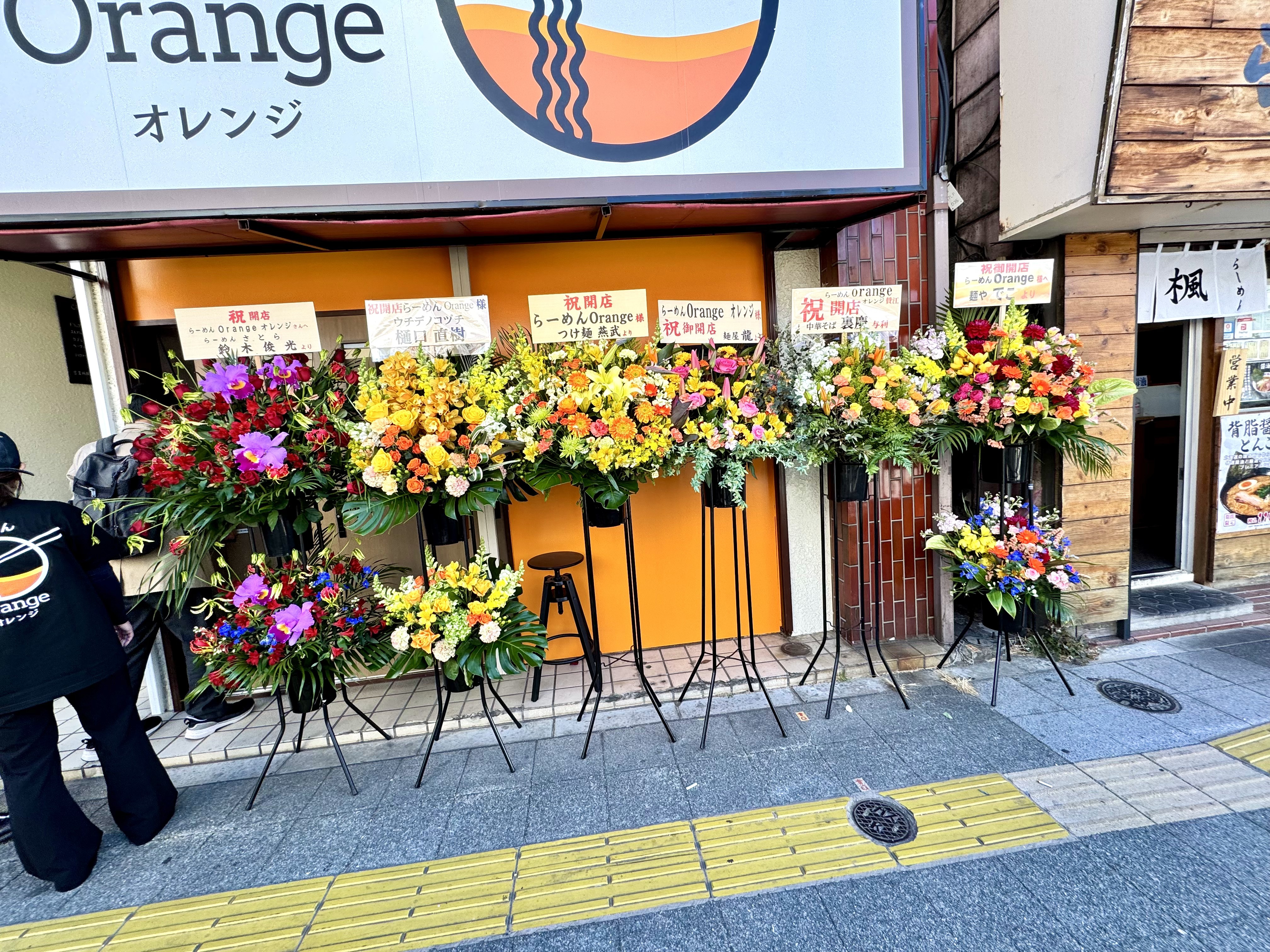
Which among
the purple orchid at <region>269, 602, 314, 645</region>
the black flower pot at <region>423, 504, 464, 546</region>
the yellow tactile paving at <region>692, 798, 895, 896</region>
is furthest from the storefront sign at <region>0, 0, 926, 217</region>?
the yellow tactile paving at <region>692, 798, 895, 896</region>

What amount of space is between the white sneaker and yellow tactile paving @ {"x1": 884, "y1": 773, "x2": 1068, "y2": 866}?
4049 mm

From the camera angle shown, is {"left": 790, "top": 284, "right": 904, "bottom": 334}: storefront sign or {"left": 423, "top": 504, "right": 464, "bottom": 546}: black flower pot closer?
{"left": 423, "top": 504, "right": 464, "bottom": 546}: black flower pot

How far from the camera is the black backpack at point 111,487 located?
2.94 meters

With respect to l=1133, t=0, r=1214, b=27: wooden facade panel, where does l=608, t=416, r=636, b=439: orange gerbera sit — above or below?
below

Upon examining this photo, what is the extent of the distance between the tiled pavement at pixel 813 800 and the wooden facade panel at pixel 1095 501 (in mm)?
1015

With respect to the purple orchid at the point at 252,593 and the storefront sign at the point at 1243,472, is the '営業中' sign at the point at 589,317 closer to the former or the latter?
the purple orchid at the point at 252,593

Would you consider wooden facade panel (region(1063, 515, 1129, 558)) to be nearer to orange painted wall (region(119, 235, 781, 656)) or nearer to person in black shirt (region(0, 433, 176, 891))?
orange painted wall (region(119, 235, 781, 656))

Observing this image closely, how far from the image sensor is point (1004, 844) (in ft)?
7.51

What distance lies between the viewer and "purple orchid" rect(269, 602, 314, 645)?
2678 mm

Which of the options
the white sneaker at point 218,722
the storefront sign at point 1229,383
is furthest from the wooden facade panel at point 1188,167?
the white sneaker at point 218,722

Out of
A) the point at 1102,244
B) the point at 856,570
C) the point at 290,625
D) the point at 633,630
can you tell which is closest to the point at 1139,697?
the point at 856,570

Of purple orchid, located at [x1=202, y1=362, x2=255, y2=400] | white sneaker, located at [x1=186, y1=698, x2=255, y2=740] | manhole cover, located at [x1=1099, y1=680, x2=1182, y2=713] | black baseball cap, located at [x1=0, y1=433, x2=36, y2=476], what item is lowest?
manhole cover, located at [x1=1099, y1=680, x2=1182, y2=713]

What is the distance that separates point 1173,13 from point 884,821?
444 centimetres

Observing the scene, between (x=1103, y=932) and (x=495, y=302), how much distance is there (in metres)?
4.35
